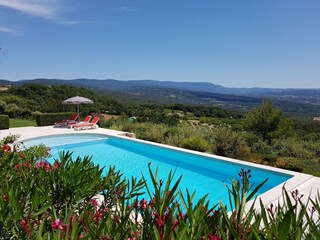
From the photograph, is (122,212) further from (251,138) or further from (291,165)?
(251,138)

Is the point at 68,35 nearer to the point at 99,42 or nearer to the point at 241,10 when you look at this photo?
the point at 99,42

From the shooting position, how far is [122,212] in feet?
4.53

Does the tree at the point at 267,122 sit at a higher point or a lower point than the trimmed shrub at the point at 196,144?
higher

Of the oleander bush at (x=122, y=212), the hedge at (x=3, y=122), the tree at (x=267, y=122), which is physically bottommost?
the hedge at (x=3, y=122)

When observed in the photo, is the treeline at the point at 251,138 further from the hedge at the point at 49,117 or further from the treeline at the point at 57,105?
the treeline at the point at 57,105

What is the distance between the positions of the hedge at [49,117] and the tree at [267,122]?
10.6 meters

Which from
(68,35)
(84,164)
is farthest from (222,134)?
(68,35)

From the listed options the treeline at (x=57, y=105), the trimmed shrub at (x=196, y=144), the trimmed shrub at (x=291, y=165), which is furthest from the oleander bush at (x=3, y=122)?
the trimmed shrub at (x=291, y=165)

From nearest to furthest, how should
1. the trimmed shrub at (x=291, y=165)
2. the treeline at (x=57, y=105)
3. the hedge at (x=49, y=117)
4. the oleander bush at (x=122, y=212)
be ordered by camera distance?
the oleander bush at (x=122, y=212)
the trimmed shrub at (x=291, y=165)
the hedge at (x=49, y=117)
the treeline at (x=57, y=105)

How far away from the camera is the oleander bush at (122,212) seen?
110cm

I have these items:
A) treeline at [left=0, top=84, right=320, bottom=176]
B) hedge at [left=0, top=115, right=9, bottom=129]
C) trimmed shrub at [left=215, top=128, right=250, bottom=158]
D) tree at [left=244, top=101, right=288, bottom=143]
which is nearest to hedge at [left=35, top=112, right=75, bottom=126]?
hedge at [left=0, top=115, right=9, bottom=129]

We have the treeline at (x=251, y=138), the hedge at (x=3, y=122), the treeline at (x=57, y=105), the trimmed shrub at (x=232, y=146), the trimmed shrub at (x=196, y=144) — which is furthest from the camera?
the treeline at (x=57, y=105)

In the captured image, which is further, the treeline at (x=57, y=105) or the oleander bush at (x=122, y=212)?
the treeline at (x=57, y=105)

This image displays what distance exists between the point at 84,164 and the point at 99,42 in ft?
73.0
